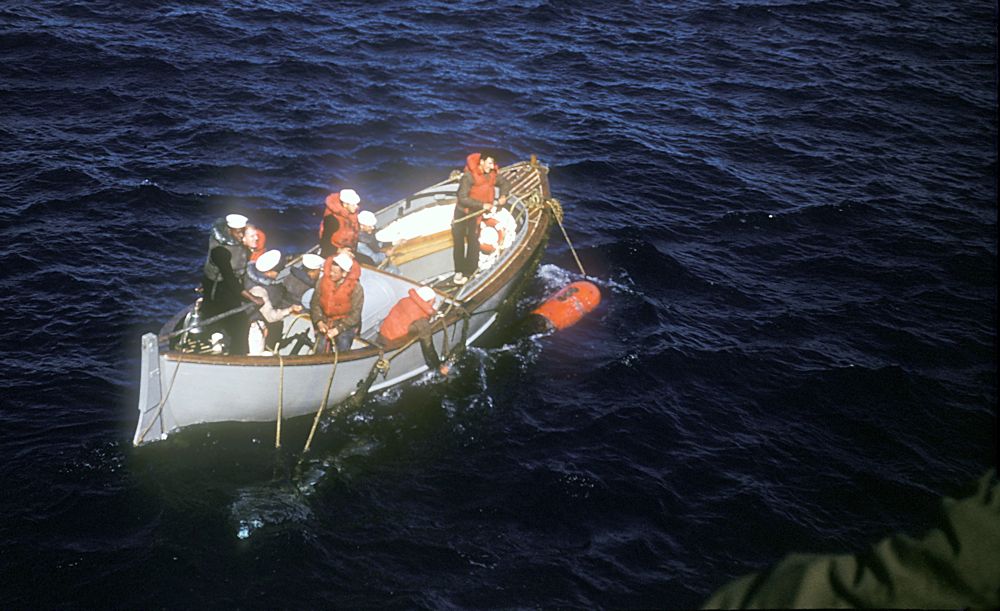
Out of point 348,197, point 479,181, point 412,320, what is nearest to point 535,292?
point 479,181

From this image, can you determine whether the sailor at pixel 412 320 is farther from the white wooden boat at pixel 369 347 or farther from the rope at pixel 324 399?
the rope at pixel 324 399

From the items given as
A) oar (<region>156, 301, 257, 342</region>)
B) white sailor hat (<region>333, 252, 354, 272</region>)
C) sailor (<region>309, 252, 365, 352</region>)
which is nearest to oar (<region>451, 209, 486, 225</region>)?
sailor (<region>309, 252, 365, 352</region>)

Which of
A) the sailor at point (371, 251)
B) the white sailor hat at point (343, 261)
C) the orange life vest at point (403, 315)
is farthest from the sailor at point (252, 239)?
the sailor at point (371, 251)

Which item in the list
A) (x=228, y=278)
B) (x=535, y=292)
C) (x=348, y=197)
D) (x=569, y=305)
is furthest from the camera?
(x=535, y=292)

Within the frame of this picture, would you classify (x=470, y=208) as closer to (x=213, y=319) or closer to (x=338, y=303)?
(x=338, y=303)

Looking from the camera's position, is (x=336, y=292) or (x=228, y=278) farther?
(x=336, y=292)

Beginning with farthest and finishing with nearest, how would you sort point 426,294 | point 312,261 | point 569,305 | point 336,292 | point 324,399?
point 569,305 → point 426,294 → point 312,261 → point 324,399 → point 336,292

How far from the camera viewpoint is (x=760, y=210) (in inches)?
930

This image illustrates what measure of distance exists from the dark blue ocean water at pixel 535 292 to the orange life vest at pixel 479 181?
3.15m

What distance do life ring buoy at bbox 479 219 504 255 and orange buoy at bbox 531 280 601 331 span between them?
171 centimetres

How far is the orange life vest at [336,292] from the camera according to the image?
14375mm

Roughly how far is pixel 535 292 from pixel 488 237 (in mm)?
2127

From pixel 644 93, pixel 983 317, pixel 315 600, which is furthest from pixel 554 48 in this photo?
pixel 315 600

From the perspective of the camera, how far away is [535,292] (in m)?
Result: 20.0
